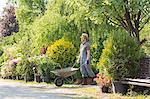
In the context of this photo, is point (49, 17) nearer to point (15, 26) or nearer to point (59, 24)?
point (59, 24)

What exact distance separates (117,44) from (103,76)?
4.12 feet

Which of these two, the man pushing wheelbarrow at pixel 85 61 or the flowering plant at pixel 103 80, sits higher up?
the man pushing wheelbarrow at pixel 85 61

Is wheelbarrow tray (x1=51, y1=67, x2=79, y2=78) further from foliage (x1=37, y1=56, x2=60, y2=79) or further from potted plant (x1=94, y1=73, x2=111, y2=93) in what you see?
potted plant (x1=94, y1=73, x2=111, y2=93)

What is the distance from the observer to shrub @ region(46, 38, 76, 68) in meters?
18.5

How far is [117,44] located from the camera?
39.6ft

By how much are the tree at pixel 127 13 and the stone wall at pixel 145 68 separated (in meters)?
3.33

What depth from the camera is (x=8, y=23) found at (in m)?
41.6

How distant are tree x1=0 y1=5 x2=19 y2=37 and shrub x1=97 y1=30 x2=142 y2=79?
2998cm

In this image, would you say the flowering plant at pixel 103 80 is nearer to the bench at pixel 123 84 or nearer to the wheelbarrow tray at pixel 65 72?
the bench at pixel 123 84

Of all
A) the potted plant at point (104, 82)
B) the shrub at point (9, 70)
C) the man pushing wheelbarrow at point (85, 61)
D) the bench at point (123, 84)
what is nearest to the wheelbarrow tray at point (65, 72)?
the man pushing wheelbarrow at point (85, 61)

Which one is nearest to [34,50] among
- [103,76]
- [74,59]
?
[74,59]

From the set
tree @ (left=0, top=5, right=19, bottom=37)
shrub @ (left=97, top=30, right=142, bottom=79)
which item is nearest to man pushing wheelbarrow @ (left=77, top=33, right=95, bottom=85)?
shrub @ (left=97, top=30, right=142, bottom=79)

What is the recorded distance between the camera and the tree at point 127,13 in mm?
15508

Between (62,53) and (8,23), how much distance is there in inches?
948
